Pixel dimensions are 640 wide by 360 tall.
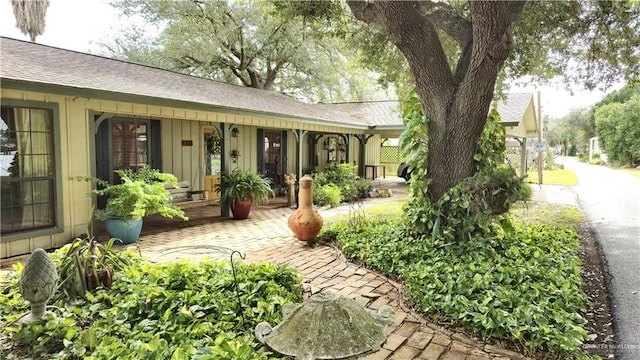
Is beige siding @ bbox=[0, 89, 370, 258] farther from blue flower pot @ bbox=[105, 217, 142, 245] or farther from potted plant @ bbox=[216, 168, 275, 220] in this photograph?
potted plant @ bbox=[216, 168, 275, 220]

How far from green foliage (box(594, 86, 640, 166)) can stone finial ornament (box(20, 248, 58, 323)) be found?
31.7 m

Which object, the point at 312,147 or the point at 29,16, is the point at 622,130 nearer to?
the point at 312,147

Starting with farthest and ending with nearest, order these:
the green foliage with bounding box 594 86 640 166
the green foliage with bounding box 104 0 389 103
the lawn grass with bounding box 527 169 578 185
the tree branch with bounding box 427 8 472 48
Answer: the green foliage with bounding box 594 86 640 166 < the lawn grass with bounding box 527 169 578 185 < the green foliage with bounding box 104 0 389 103 < the tree branch with bounding box 427 8 472 48

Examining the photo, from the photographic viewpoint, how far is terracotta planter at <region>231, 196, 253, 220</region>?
25.7 ft

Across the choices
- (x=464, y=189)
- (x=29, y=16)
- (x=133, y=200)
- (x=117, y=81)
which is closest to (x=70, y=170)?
(x=133, y=200)

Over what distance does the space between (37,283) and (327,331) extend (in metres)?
2.19

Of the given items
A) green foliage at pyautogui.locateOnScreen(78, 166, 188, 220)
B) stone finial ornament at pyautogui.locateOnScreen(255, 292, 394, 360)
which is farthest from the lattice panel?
stone finial ornament at pyautogui.locateOnScreen(255, 292, 394, 360)

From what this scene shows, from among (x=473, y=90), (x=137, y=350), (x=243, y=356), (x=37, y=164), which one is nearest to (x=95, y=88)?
(x=37, y=164)

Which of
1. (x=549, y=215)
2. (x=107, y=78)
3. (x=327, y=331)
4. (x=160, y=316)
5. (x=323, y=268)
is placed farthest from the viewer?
(x=549, y=215)

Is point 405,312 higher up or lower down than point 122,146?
lower down

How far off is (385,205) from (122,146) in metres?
6.31

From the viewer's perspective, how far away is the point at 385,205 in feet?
32.7

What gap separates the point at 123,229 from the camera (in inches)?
225

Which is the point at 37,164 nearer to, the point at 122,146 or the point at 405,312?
the point at 122,146
